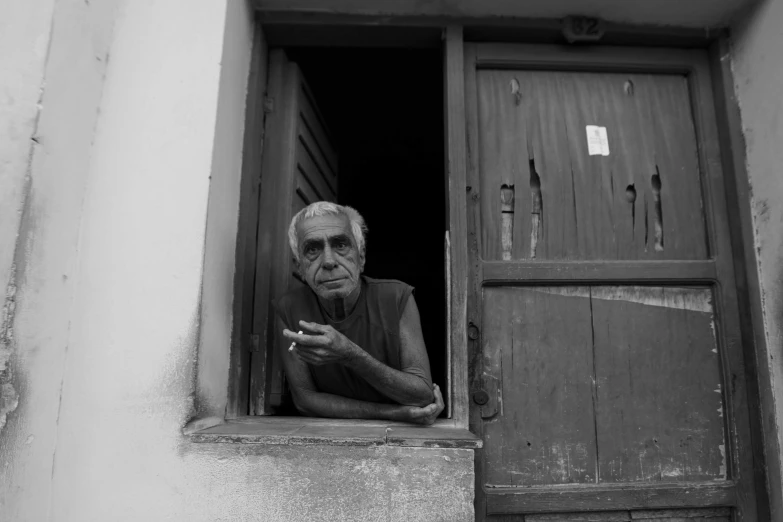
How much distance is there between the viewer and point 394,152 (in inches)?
205

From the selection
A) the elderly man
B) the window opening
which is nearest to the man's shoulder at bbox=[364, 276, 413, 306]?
the elderly man

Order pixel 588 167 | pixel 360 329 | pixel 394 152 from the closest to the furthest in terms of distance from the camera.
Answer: pixel 360 329 < pixel 588 167 < pixel 394 152

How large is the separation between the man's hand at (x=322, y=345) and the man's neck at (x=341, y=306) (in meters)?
0.37

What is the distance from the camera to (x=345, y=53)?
12.1 feet

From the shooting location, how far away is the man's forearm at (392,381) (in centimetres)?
198

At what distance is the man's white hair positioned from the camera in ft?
7.42

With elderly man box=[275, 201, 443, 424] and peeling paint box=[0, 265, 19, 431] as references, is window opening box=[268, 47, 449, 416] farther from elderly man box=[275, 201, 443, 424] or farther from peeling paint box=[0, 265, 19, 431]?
peeling paint box=[0, 265, 19, 431]

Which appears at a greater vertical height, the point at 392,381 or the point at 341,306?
the point at 341,306

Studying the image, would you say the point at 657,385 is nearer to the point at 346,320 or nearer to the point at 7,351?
the point at 346,320

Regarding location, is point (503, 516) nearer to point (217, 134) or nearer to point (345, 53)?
point (217, 134)

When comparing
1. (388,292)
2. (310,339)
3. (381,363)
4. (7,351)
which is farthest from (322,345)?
(7,351)

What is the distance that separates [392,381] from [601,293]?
1.05 meters

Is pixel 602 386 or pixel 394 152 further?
pixel 394 152

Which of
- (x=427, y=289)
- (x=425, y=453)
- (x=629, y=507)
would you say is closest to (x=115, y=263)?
(x=425, y=453)
